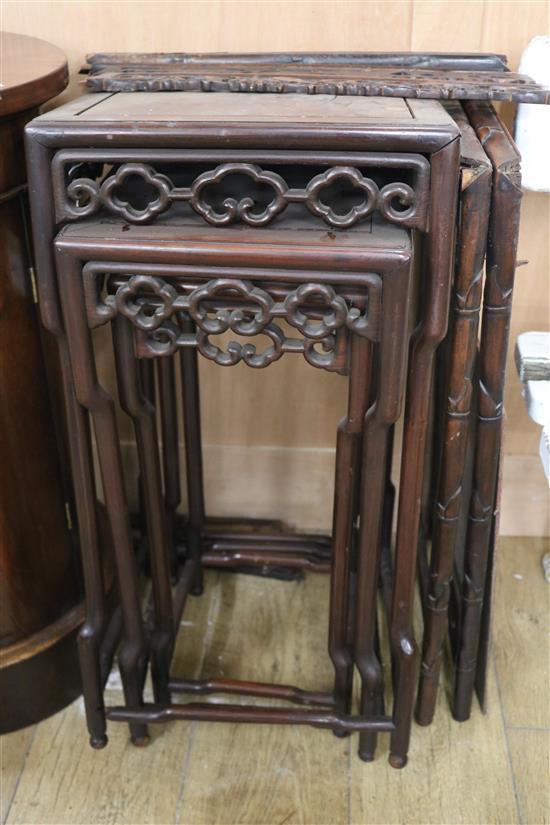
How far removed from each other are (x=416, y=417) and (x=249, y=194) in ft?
1.08

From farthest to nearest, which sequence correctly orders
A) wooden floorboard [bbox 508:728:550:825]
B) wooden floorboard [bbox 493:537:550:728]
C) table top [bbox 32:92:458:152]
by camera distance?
wooden floorboard [bbox 493:537:550:728]
wooden floorboard [bbox 508:728:550:825]
table top [bbox 32:92:458:152]

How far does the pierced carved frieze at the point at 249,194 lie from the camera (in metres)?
0.94

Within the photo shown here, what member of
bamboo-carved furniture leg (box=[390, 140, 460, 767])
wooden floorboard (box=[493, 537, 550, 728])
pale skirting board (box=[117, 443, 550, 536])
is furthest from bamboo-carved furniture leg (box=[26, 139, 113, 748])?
wooden floorboard (box=[493, 537, 550, 728])

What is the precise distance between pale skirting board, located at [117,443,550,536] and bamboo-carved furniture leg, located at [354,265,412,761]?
43 centimetres

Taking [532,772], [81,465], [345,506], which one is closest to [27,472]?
[81,465]

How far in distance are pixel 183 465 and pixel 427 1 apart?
2.94ft

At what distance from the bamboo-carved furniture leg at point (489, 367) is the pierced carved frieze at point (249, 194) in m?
0.12

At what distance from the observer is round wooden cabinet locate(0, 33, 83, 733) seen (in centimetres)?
112

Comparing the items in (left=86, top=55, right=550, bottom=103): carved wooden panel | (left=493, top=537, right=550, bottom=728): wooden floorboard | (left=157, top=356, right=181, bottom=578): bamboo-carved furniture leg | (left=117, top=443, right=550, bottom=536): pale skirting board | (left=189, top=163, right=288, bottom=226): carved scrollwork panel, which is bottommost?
(left=493, top=537, right=550, bottom=728): wooden floorboard

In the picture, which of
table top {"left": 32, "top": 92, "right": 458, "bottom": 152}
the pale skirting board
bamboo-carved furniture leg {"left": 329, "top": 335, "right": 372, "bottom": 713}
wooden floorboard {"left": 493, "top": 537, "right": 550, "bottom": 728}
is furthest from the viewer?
the pale skirting board

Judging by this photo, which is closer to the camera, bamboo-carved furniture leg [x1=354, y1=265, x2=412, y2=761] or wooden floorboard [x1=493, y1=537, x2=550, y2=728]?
bamboo-carved furniture leg [x1=354, y1=265, x2=412, y2=761]

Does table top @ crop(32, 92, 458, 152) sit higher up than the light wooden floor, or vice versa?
table top @ crop(32, 92, 458, 152)

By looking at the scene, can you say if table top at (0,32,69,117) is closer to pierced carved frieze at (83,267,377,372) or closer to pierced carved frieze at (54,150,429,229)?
pierced carved frieze at (54,150,429,229)

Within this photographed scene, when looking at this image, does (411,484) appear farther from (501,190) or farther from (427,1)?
(427,1)
